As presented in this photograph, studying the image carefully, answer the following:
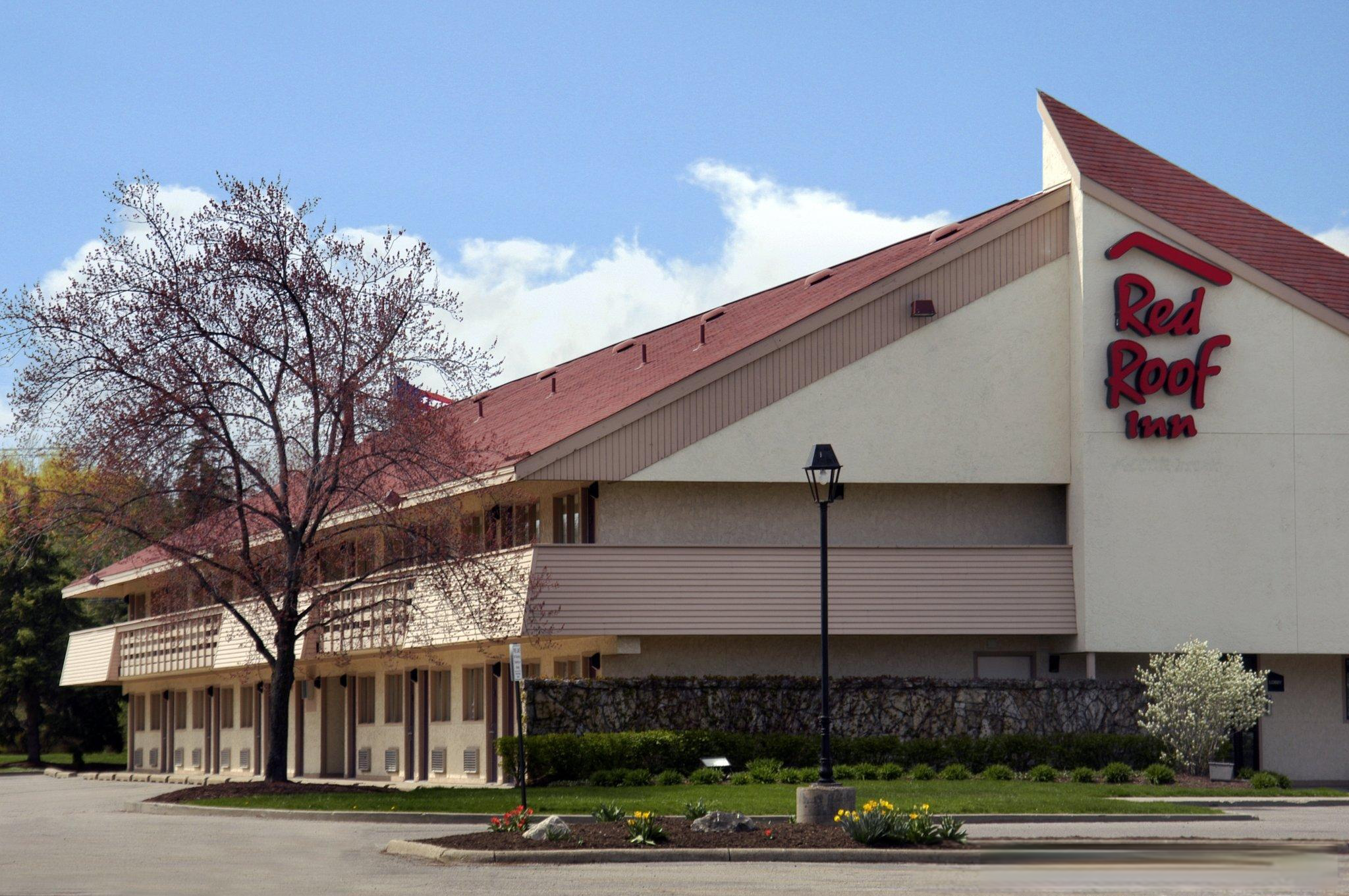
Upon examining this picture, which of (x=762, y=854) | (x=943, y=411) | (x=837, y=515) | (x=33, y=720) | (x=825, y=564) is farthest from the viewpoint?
(x=33, y=720)

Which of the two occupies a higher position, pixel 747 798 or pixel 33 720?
pixel 747 798

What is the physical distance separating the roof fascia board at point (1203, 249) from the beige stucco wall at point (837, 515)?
5.57 metres

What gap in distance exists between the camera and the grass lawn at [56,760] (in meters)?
59.9

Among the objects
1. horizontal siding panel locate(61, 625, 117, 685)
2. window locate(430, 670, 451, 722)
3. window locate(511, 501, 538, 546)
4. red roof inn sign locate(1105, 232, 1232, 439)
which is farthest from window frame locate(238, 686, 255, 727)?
red roof inn sign locate(1105, 232, 1232, 439)

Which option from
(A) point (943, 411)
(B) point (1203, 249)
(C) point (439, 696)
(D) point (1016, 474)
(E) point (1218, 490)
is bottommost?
(C) point (439, 696)

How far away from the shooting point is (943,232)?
38.4 m

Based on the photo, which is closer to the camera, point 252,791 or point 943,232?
point 252,791

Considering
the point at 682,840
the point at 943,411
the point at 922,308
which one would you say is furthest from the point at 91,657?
the point at 682,840

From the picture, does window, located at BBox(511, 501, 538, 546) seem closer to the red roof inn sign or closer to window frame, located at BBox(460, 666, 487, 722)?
window frame, located at BBox(460, 666, 487, 722)

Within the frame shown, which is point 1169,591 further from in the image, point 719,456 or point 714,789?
point 714,789

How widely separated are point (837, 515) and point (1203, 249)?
890 centimetres

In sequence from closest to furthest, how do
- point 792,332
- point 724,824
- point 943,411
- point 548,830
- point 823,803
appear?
point 548,830, point 724,824, point 823,803, point 792,332, point 943,411

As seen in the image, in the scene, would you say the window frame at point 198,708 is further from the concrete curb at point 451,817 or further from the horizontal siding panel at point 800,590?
the concrete curb at point 451,817

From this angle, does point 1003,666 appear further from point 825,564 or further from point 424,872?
point 424,872
